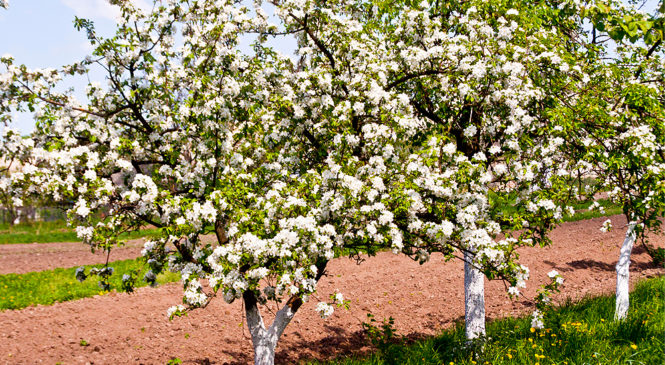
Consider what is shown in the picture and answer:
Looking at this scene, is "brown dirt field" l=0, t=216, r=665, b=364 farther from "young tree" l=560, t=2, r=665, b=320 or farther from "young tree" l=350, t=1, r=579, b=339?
"young tree" l=560, t=2, r=665, b=320

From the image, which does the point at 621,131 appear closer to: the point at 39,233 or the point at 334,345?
the point at 334,345

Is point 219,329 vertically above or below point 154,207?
below

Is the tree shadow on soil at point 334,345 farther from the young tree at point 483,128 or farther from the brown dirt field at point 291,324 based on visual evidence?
the young tree at point 483,128

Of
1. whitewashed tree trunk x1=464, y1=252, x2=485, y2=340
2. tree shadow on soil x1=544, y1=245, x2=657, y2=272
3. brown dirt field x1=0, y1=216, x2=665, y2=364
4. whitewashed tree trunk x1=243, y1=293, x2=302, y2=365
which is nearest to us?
whitewashed tree trunk x1=243, y1=293, x2=302, y2=365

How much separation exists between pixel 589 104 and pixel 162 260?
7.15 metres

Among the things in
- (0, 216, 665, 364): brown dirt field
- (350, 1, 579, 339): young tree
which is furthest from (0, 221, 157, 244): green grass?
(350, 1, 579, 339): young tree

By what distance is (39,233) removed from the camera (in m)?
28.2

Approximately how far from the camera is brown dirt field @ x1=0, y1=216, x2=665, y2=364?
9.47 metres

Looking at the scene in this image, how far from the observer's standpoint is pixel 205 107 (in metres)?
6.19

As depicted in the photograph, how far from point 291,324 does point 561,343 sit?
623cm

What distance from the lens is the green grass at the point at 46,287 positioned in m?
12.2

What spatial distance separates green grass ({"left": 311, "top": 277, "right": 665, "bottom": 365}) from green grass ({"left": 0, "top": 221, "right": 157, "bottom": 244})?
55.1ft

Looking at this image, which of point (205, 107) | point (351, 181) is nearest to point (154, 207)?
point (205, 107)

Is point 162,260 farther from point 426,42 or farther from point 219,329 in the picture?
point 426,42
